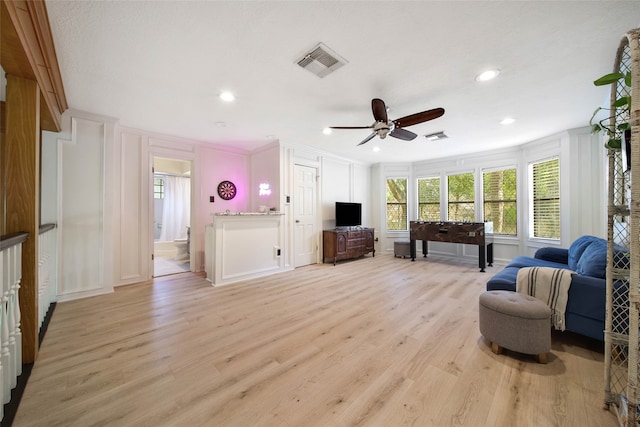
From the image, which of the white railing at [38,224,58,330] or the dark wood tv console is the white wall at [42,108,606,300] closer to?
the white railing at [38,224,58,330]

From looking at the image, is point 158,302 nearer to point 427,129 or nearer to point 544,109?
point 427,129

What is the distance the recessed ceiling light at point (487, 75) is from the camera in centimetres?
241

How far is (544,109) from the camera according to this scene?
3.30m

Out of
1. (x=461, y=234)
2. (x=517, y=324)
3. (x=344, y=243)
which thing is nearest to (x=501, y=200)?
(x=461, y=234)

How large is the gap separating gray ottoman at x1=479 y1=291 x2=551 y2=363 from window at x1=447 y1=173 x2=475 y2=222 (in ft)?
14.3

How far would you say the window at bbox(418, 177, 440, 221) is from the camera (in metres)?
6.39

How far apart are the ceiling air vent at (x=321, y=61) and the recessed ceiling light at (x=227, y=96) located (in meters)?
1.04

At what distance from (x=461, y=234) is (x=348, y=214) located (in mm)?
2441

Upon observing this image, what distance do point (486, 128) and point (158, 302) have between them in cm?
557

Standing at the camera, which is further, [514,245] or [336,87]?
[514,245]

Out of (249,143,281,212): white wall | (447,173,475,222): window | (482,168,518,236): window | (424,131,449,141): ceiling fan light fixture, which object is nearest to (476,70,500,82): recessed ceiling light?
(424,131,449,141): ceiling fan light fixture

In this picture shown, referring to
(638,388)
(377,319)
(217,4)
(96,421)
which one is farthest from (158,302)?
(638,388)

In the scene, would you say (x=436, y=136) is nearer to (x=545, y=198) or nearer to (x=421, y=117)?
(x=421, y=117)

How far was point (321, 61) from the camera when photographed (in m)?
2.23
